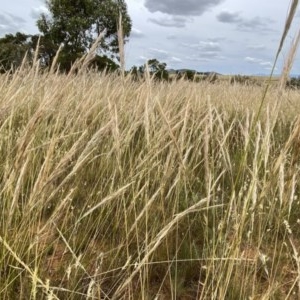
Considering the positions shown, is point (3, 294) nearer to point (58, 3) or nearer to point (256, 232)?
point (256, 232)

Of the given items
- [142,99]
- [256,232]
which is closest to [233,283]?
[256,232]

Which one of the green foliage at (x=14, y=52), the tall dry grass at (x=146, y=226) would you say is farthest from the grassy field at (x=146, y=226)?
the green foliage at (x=14, y=52)

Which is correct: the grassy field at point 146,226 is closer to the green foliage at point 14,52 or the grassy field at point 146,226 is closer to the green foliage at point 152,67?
the green foliage at point 152,67

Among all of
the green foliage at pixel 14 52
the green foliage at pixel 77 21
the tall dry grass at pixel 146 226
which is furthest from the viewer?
the green foliage at pixel 77 21

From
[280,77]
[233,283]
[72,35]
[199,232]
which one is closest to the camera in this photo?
[280,77]

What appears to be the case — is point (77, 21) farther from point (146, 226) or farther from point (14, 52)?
point (146, 226)

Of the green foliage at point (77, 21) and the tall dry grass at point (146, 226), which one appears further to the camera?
the green foliage at point (77, 21)

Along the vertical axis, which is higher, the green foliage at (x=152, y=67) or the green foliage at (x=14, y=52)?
the green foliage at (x=152, y=67)

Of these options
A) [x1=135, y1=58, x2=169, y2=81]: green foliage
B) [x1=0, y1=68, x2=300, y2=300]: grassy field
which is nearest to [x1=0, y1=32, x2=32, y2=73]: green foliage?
[x1=135, y1=58, x2=169, y2=81]: green foliage

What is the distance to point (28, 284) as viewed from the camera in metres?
1.23

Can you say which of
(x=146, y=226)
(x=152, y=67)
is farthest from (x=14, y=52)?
(x=146, y=226)

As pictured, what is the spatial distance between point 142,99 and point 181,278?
0.92 meters

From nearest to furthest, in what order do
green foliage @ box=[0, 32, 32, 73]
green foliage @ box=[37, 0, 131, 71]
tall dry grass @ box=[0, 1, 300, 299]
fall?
1. tall dry grass @ box=[0, 1, 300, 299]
2. green foliage @ box=[0, 32, 32, 73]
3. green foliage @ box=[37, 0, 131, 71]

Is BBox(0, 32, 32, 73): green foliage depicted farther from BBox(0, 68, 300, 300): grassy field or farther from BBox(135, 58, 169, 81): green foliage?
BBox(0, 68, 300, 300): grassy field
